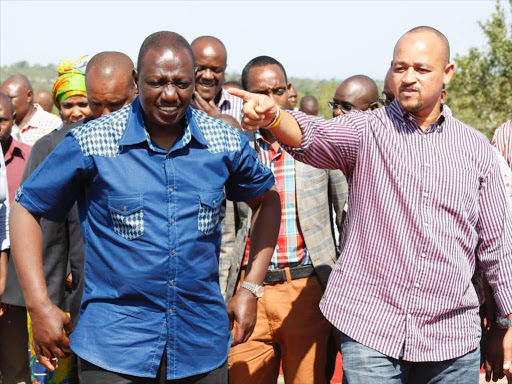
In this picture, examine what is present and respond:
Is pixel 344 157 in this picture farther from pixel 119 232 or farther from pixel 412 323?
pixel 119 232

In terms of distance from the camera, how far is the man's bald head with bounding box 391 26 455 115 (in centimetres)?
380

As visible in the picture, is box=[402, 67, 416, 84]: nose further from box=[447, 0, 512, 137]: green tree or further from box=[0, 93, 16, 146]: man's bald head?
box=[447, 0, 512, 137]: green tree

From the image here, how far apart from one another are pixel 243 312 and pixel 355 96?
9.41 feet

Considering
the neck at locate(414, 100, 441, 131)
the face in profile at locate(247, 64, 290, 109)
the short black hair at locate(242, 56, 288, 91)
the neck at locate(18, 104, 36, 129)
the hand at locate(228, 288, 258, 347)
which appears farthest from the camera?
the neck at locate(18, 104, 36, 129)

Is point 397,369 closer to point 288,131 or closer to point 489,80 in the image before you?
point 288,131

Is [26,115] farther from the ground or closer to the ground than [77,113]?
closer to the ground

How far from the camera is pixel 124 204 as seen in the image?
3209 mm

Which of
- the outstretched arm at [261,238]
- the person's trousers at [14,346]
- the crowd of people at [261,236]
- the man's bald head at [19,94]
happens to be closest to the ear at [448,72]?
the crowd of people at [261,236]

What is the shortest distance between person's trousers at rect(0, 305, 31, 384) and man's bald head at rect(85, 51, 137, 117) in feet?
6.48

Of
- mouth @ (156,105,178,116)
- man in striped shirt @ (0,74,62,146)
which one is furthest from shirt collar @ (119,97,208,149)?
man in striped shirt @ (0,74,62,146)

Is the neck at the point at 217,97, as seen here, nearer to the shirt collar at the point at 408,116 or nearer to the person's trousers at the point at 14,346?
the person's trousers at the point at 14,346

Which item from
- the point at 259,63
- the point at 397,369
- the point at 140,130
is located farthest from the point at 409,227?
the point at 259,63

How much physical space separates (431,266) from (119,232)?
1.48 meters

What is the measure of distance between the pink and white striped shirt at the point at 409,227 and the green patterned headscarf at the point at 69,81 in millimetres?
2390
